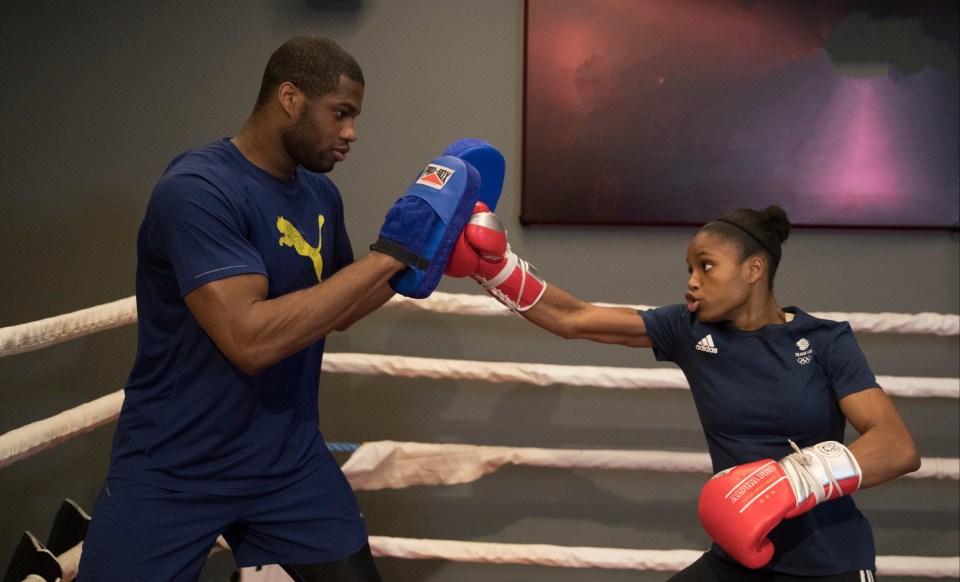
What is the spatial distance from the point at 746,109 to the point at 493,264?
3.94 ft

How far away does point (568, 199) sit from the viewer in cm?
270

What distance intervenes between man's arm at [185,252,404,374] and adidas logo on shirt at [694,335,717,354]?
2.31 ft

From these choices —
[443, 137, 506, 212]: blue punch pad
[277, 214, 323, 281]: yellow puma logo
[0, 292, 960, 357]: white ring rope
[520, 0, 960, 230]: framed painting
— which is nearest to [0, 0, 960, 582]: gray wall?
[520, 0, 960, 230]: framed painting

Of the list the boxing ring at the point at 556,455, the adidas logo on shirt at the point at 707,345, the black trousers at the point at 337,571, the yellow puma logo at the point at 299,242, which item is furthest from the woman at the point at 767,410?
the black trousers at the point at 337,571

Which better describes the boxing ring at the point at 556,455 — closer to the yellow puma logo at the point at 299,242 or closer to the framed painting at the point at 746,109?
the framed painting at the point at 746,109

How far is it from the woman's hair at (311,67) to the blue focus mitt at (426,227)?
0.25 metres

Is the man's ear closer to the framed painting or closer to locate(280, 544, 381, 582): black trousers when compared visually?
locate(280, 544, 381, 582): black trousers

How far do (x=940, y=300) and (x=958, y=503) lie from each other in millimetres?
648

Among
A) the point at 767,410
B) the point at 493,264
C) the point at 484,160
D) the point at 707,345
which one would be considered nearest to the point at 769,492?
the point at 767,410

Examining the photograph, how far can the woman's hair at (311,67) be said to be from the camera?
64.2 inches

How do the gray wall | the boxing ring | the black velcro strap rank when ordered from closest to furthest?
1. the black velcro strap
2. the boxing ring
3. the gray wall

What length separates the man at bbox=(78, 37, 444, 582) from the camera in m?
1.48

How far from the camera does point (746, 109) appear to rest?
8.71 feet

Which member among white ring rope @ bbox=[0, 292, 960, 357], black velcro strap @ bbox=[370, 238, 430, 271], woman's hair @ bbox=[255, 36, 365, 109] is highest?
woman's hair @ bbox=[255, 36, 365, 109]
